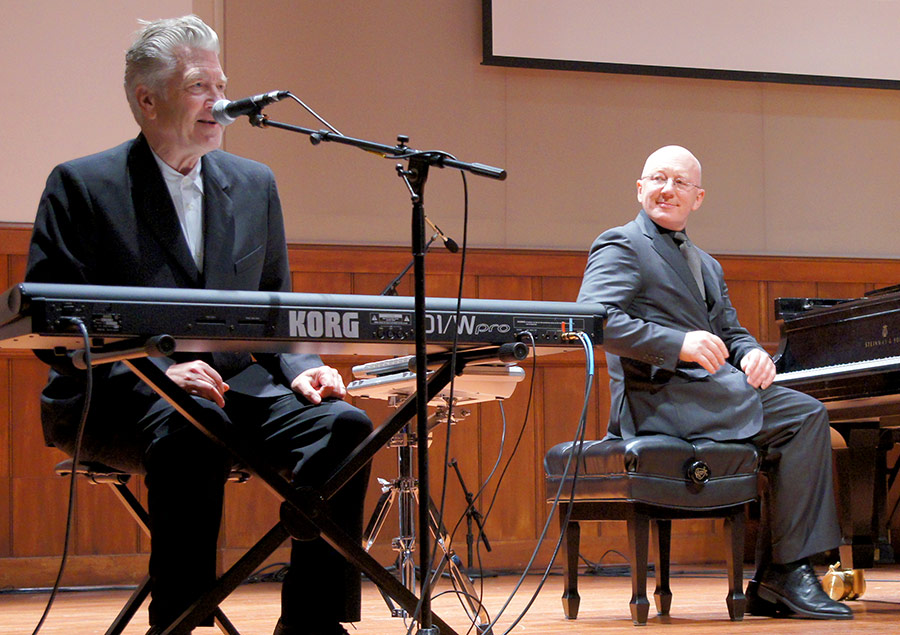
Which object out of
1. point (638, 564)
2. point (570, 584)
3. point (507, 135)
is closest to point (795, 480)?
point (638, 564)

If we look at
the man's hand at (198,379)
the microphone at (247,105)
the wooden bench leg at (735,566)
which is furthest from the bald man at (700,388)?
the microphone at (247,105)

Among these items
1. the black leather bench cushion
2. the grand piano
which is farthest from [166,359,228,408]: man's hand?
the grand piano

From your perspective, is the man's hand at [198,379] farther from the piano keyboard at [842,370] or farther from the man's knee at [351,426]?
the piano keyboard at [842,370]

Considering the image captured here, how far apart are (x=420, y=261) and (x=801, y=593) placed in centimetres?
196

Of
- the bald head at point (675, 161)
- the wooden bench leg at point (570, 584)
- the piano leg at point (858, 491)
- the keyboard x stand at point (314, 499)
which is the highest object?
the bald head at point (675, 161)

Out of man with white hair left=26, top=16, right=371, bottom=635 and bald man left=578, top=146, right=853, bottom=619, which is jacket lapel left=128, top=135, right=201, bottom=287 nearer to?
man with white hair left=26, top=16, right=371, bottom=635

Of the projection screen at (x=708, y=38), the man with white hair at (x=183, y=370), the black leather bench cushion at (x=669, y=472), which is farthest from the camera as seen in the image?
the projection screen at (x=708, y=38)

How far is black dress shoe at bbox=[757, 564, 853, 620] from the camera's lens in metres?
3.06

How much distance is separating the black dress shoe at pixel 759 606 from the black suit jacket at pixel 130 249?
1677 mm

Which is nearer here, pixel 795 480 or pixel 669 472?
pixel 669 472

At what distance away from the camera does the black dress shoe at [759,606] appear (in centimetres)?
321

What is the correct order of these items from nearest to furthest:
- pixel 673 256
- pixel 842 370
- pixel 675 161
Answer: pixel 673 256
pixel 675 161
pixel 842 370

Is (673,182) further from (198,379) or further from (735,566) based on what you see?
(198,379)

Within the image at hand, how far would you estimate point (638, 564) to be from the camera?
310 cm
